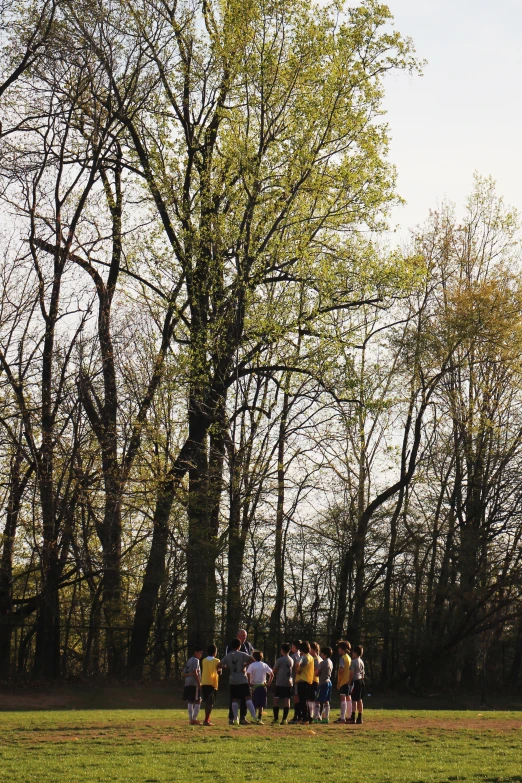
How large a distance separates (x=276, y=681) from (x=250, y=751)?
4565 millimetres

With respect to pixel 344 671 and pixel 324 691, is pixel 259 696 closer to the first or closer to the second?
pixel 324 691

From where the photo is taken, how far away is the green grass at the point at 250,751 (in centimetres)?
1069

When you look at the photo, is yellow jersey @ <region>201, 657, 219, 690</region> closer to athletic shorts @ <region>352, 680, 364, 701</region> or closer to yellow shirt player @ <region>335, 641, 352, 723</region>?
yellow shirt player @ <region>335, 641, 352, 723</region>

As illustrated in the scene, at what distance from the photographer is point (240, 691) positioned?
16641 millimetres

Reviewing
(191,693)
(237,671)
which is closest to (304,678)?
(237,671)

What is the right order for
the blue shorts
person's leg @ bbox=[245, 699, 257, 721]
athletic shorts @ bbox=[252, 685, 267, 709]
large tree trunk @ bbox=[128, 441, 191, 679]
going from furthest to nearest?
large tree trunk @ bbox=[128, 441, 191, 679], the blue shorts, athletic shorts @ bbox=[252, 685, 267, 709], person's leg @ bbox=[245, 699, 257, 721]

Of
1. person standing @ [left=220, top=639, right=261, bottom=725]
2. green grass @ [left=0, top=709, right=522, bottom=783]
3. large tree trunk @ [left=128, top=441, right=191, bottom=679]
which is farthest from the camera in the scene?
large tree trunk @ [left=128, top=441, right=191, bottom=679]

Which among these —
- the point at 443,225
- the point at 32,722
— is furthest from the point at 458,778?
the point at 443,225

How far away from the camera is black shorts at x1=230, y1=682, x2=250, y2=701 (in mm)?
16562

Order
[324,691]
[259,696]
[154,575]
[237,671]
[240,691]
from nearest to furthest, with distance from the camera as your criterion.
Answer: [237,671] → [240,691] → [259,696] → [324,691] → [154,575]

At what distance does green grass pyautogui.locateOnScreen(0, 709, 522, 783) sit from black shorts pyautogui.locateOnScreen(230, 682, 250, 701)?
21.7 inches

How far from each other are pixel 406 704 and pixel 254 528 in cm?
731

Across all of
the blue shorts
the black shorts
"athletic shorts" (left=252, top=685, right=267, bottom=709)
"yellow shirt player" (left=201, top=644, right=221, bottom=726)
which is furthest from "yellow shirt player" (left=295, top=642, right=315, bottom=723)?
"yellow shirt player" (left=201, top=644, right=221, bottom=726)

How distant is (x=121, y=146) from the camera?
1174 inches
